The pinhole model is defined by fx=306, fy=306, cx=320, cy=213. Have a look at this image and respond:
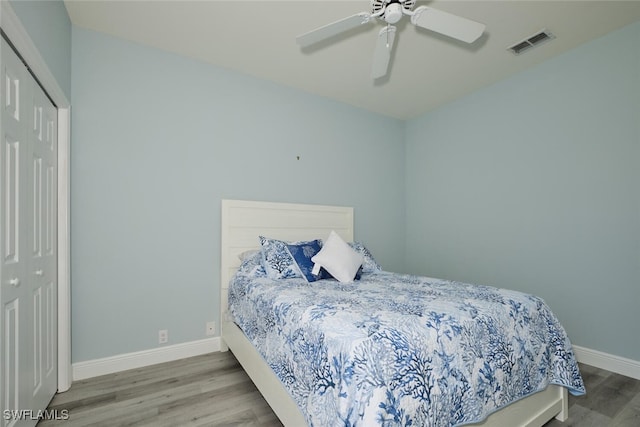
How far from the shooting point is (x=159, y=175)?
8.63 ft

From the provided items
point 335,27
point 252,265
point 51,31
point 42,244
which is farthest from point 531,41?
point 42,244

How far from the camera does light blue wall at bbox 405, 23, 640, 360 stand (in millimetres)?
2391

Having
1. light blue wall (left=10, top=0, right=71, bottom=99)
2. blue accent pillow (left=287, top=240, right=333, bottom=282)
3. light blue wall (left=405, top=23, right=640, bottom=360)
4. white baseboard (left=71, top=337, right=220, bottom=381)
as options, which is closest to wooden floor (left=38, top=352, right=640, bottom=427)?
white baseboard (left=71, top=337, right=220, bottom=381)

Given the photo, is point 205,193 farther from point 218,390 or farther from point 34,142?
point 218,390

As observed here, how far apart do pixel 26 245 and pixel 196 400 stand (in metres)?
1.34

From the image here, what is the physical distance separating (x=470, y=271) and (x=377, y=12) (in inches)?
111

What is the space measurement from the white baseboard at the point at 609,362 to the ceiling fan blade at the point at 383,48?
113 inches

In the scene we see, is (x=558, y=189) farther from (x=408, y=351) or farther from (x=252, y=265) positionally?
(x=252, y=265)

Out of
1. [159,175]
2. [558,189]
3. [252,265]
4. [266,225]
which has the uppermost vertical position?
[159,175]

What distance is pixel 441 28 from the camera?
6.07 ft

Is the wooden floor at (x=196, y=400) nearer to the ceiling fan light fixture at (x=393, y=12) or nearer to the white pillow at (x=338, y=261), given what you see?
the white pillow at (x=338, y=261)

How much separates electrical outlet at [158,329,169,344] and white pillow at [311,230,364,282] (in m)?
1.38

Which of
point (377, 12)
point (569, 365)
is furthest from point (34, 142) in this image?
point (569, 365)

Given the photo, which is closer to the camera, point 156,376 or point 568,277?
point 156,376
